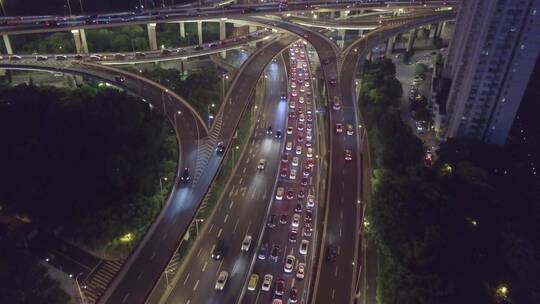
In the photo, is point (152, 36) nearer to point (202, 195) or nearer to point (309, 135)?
point (309, 135)

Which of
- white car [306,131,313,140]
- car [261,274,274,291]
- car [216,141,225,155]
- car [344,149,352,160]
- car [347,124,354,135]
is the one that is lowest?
car [261,274,274,291]

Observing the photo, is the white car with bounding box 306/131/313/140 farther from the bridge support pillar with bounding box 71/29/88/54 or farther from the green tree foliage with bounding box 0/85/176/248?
the bridge support pillar with bounding box 71/29/88/54

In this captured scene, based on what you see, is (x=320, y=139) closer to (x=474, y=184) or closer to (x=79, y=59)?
(x=474, y=184)

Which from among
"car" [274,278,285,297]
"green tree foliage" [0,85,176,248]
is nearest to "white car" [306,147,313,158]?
"green tree foliage" [0,85,176,248]

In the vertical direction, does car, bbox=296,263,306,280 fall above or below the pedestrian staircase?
above

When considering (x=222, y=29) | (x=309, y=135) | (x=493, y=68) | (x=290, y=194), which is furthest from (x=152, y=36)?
(x=493, y=68)

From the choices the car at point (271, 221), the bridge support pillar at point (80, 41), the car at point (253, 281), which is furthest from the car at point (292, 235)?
the bridge support pillar at point (80, 41)

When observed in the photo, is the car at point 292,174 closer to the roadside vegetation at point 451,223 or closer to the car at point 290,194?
the car at point 290,194
